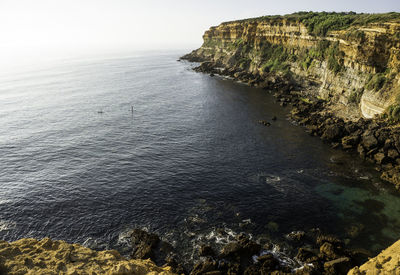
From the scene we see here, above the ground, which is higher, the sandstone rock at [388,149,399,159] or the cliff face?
the cliff face

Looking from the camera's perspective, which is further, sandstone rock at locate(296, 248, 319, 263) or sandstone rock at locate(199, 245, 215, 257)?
sandstone rock at locate(199, 245, 215, 257)

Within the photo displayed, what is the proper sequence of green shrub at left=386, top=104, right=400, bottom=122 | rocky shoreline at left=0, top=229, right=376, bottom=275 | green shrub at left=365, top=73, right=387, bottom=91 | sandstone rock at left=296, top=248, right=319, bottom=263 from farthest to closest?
1. green shrub at left=365, top=73, right=387, bottom=91
2. green shrub at left=386, top=104, right=400, bottom=122
3. sandstone rock at left=296, top=248, right=319, bottom=263
4. rocky shoreline at left=0, top=229, right=376, bottom=275

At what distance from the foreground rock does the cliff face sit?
2675 inches

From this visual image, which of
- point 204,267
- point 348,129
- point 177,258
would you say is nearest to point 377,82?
point 348,129

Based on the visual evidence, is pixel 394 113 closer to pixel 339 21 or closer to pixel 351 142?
pixel 351 142

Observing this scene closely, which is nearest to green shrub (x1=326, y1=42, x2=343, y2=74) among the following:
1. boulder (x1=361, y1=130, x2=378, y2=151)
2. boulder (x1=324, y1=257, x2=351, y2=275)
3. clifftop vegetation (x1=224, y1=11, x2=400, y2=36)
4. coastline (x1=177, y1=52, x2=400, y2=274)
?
clifftop vegetation (x1=224, y1=11, x2=400, y2=36)

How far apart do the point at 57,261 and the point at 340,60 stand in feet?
299

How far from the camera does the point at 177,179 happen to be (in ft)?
152

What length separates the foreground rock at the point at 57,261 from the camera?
834 inches

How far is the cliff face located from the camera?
211 ft

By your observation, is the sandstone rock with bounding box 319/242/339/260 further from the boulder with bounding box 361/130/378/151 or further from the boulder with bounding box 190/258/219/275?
the boulder with bounding box 361/130/378/151

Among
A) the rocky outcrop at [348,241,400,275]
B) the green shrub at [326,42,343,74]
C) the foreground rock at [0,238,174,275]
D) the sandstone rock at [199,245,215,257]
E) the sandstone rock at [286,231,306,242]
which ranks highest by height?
the green shrub at [326,42,343,74]

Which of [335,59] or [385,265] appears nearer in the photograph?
[385,265]

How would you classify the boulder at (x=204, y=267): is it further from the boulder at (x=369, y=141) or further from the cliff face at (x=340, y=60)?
the cliff face at (x=340, y=60)
